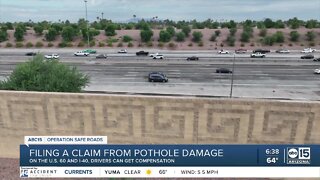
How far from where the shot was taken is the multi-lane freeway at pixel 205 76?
36.5 meters

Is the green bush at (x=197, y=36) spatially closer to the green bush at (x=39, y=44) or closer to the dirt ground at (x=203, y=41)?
the dirt ground at (x=203, y=41)

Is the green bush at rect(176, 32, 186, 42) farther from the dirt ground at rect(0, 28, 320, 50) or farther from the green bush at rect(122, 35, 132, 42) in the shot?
the green bush at rect(122, 35, 132, 42)

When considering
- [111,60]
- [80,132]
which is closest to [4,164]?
[80,132]

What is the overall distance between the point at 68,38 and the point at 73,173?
75.8 metres

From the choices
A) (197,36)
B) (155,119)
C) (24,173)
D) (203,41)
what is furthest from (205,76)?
(203,41)

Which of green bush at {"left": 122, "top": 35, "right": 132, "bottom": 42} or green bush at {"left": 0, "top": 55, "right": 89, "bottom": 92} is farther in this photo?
green bush at {"left": 122, "top": 35, "right": 132, "bottom": 42}

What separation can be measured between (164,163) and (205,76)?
34.6 meters

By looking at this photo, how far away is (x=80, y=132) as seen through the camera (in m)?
14.0

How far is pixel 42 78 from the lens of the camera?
19.9m

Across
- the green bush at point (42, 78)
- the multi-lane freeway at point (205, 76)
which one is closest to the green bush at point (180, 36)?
the multi-lane freeway at point (205, 76)

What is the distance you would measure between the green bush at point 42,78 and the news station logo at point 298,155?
13.5 metres

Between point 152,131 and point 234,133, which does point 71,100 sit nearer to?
point 152,131

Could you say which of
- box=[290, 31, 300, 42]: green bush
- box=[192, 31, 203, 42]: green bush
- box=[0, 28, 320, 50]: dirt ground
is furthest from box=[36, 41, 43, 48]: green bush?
box=[290, 31, 300, 42]: green bush

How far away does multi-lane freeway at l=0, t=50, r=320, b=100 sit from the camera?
36.5m
